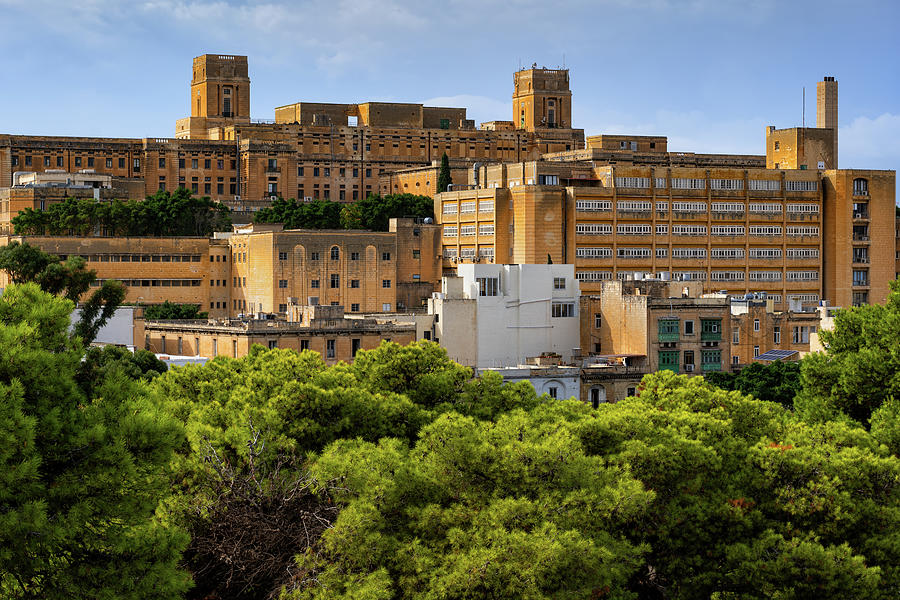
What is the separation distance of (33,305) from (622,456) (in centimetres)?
1920

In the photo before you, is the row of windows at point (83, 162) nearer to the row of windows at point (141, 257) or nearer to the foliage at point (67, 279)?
the row of windows at point (141, 257)

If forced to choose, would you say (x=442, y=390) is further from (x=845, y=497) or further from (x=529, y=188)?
(x=529, y=188)

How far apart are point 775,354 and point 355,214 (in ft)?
189

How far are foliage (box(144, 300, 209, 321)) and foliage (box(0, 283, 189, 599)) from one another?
77.6m

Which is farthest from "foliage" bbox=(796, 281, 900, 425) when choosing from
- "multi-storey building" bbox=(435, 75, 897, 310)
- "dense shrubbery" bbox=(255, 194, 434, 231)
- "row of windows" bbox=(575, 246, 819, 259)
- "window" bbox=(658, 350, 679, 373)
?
"dense shrubbery" bbox=(255, 194, 434, 231)

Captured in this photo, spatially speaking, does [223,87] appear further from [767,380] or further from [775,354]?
[767,380]

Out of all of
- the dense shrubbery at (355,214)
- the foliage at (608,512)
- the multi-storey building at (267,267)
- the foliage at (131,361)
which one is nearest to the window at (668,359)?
the foliage at (131,361)

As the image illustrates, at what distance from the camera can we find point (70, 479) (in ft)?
101

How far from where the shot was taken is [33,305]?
32906 mm

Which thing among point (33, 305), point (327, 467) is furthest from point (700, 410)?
point (33, 305)

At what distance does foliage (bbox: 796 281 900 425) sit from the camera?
56906mm

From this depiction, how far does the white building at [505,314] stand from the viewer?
3489 inches

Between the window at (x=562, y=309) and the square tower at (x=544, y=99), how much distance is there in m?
81.5

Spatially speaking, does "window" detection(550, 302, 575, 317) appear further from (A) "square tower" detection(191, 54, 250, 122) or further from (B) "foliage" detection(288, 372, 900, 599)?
(A) "square tower" detection(191, 54, 250, 122)
